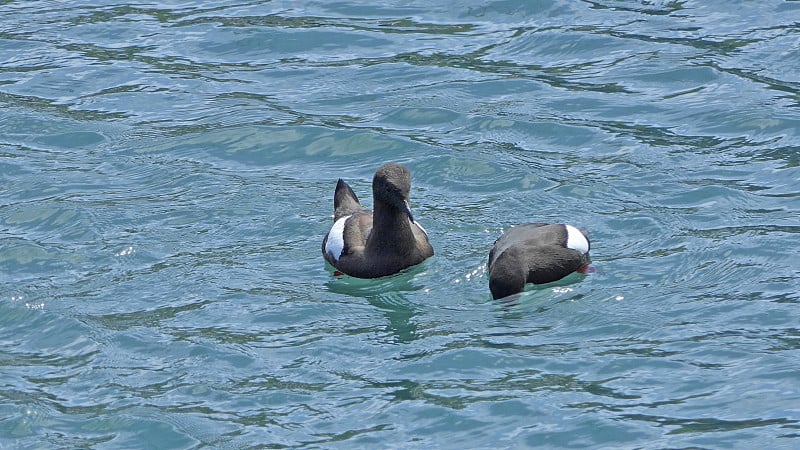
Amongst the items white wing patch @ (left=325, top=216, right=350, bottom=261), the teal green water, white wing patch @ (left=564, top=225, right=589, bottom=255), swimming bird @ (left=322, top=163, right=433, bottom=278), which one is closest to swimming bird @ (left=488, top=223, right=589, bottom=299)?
white wing patch @ (left=564, top=225, right=589, bottom=255)

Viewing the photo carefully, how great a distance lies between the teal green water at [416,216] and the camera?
10609 mm

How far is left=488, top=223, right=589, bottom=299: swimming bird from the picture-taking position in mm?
12188

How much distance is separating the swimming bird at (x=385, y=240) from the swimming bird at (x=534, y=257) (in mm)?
701

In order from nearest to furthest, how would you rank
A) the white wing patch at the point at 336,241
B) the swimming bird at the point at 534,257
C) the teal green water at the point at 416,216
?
the teal green water at the point at 416,216 < the swimming bird at the point at 534,257 < the white wing patch at the point at 336,241

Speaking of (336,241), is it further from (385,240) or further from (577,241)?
(577,241)

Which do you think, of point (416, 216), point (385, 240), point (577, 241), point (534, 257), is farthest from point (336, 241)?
point (577, 241)

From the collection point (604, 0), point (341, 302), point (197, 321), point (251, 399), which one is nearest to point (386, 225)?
point (341, 302)

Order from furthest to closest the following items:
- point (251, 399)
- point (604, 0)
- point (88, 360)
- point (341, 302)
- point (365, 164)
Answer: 1. point (604, 0)
2. point (365, 164)
3. point (341, 302)
4. point (88, 360)
5. point (251, 399)

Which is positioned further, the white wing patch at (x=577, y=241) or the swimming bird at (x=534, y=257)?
the white wing patch at (x=577, y=241)

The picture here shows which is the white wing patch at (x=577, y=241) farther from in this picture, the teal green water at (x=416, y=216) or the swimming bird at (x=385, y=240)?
the swimming bird at (x=385, y=240)

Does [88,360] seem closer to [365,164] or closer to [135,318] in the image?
[135,318]

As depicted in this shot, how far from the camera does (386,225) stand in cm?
1320

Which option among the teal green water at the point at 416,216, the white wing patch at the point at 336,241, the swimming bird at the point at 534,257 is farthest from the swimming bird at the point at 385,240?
the swimming bird at the point at 534,257

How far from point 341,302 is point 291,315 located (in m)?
0.53
